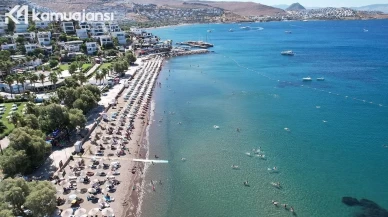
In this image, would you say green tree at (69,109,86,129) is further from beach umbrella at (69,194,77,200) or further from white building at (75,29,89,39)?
white building at (75,29,89,39)

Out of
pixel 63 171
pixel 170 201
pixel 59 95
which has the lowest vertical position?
pixel 170 201

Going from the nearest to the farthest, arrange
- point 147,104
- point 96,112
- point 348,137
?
point 348,137 → point 96,112 → point 147,104

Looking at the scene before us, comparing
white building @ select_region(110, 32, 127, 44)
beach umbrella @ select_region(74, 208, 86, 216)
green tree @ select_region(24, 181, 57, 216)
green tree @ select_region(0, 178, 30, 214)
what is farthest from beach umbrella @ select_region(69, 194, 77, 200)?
white building @ select_region(110, 32, 127, 44)

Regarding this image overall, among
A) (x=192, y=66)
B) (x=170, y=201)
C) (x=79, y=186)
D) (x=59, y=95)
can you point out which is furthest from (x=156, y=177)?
(x=192, y=66)

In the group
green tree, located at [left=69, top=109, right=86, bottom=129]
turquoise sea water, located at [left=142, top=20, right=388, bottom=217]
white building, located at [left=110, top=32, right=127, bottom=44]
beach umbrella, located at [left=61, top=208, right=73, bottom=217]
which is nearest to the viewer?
beach umbrella, located at [left=61, top=208, right=73, bottom=217]

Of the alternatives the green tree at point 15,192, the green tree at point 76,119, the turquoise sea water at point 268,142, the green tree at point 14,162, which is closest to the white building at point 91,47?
the turquoise sea water at point 268,142

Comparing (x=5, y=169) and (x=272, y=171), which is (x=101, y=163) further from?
(x=272, y=171)

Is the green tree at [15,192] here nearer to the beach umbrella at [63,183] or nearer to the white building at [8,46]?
the beach umbrella at [63,183]
